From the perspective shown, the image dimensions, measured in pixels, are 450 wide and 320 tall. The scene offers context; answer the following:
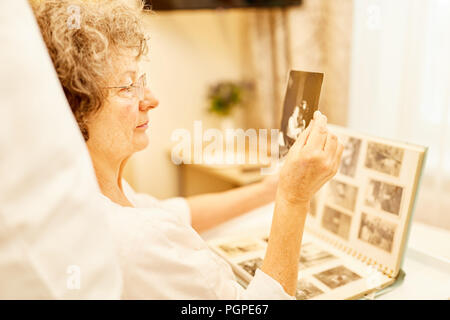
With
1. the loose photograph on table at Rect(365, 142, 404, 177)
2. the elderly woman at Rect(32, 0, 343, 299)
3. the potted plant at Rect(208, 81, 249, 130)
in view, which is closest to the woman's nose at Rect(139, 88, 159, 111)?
the elderly woman at Rect(32, 0, 343, 299)

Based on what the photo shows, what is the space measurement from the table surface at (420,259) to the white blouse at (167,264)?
13.0 inches

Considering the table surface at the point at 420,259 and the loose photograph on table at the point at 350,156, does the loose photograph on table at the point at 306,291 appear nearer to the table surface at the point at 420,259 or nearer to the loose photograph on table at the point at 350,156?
the table surface at the point at 420,259

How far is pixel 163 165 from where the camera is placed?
2.34 m

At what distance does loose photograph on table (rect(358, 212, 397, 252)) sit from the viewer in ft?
2.77

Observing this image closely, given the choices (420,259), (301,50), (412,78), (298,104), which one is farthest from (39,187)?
(301,50)

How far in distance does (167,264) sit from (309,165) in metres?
0.29

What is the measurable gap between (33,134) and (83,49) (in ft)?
0.85

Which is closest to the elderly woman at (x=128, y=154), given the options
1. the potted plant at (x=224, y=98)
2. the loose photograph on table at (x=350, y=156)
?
the loose photograph on table at (x=350, y=156)

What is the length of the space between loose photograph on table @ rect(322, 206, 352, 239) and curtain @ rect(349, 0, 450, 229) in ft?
2.42

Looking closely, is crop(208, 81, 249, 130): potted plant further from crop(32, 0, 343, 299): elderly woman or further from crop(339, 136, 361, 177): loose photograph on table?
crop(32, 0, 343, 299): elderly woman

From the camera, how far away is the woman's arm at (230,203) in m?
1.10

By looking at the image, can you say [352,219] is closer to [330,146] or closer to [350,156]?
[350,156]

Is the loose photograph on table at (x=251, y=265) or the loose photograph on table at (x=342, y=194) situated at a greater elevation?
the loose photograph on table at (x=342, y=194)

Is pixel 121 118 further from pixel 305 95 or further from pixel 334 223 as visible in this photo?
pixel 334 223
